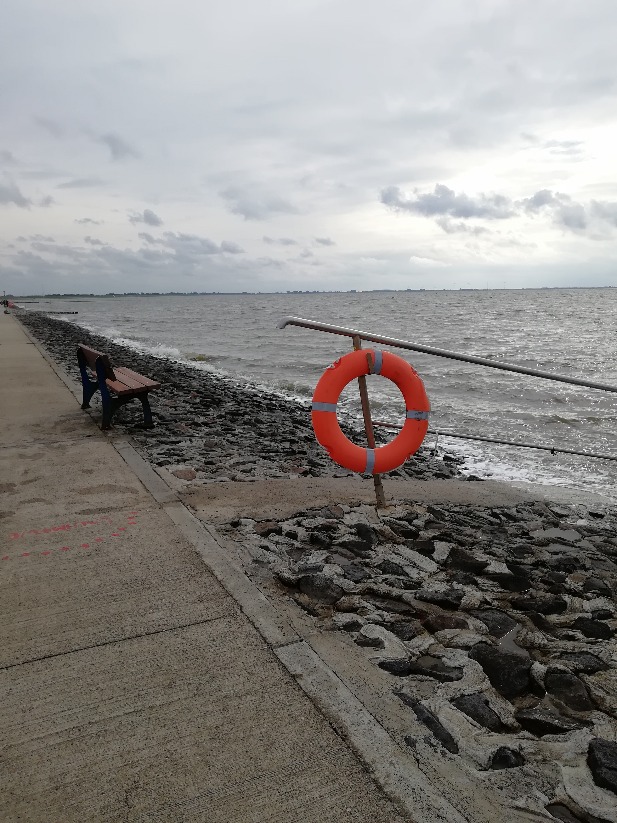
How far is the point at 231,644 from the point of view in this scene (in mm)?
2430

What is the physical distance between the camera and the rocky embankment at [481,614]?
191cm

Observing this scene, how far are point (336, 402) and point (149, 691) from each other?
2.18 metres

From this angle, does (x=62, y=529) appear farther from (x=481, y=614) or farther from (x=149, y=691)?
(x=481, y=614)

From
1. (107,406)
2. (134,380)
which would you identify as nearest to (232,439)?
(134,380)

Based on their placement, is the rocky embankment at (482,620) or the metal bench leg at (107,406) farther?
the metal bench leg at (107,406)

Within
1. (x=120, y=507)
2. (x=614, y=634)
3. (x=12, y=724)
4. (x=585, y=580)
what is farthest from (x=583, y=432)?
(x=12, y=724)

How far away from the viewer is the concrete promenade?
5.59 ft

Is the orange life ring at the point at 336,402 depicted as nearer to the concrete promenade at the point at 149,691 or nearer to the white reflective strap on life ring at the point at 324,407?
the white reflective strap on life ring at the point at 324,407

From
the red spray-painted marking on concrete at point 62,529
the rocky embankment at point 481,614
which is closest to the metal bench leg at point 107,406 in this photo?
the rocky embankment at point 481,614

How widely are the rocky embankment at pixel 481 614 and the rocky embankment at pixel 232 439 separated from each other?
73mm

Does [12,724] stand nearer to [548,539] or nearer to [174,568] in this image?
[174,568]

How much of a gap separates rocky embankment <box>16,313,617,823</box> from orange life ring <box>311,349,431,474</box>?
0.46 meters

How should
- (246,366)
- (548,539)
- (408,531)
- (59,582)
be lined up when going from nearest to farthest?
1. (59,582)
2. (408,531)
3. (548,539)
4. (246,366)

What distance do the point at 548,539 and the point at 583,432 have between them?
570 centimetres
